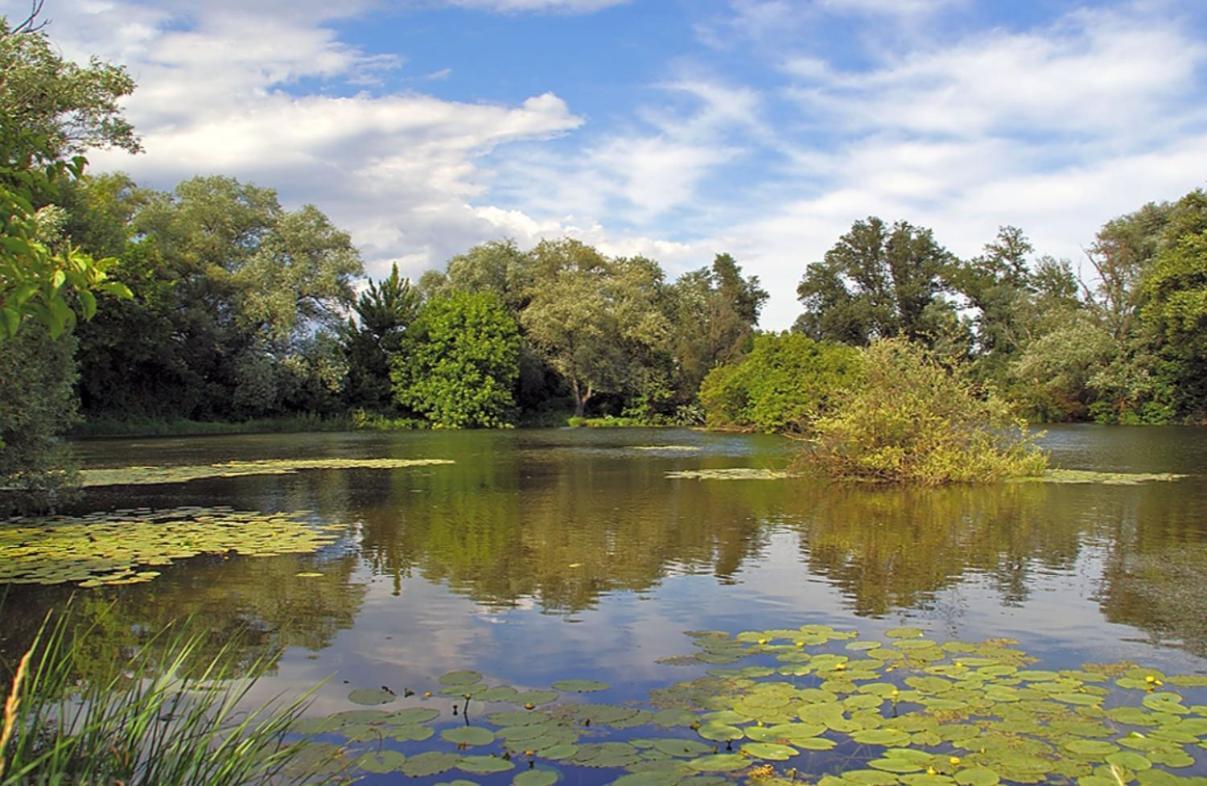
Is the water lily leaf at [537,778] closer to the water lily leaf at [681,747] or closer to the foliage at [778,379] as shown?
the water lily leaf at [681,747]

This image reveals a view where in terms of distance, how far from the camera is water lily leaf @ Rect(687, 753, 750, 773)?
4.63 metres

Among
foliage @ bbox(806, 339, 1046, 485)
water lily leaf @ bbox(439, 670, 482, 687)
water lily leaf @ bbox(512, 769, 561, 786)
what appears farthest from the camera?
foliage @ bbox(806, 339, 1046, 485)

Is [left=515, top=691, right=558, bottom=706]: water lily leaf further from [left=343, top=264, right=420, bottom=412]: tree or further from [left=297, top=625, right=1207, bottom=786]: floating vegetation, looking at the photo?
[left=343, top=264, right=420, bottom=412]: tree

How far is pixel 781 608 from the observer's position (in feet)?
27.1

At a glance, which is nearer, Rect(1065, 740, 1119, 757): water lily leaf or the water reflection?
Rect(1065, 740, 1119, 757): water lily leaf

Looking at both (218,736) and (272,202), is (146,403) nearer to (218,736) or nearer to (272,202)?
(272,202)

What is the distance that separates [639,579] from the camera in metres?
9.57

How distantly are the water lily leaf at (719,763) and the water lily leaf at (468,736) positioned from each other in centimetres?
112

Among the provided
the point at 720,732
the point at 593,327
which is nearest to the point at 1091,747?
the point at 720,732

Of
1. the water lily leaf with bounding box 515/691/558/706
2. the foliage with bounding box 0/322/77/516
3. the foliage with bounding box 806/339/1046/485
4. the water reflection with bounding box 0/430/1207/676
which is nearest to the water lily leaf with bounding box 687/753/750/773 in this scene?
the water lily leaf with bounding box 515/691/558/706

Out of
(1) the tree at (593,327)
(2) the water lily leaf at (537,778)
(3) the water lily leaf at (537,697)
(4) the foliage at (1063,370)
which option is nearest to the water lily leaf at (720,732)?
(2) the water lily leaf at (537,778)

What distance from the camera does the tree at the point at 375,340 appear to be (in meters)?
50.0

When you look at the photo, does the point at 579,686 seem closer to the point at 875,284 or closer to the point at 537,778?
the point at 537,778

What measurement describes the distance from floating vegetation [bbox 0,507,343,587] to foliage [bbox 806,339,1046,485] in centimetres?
984
